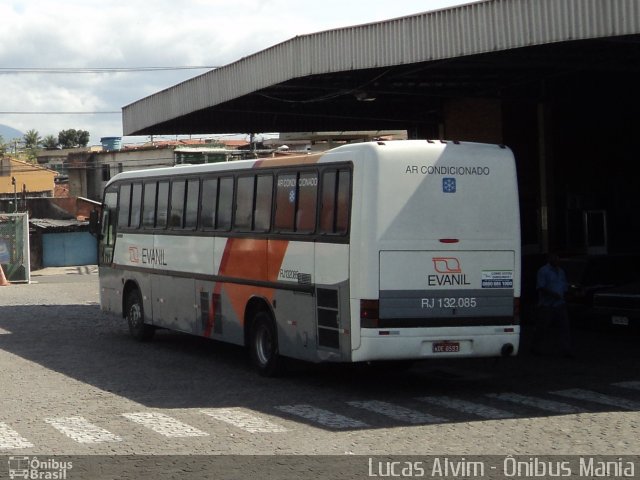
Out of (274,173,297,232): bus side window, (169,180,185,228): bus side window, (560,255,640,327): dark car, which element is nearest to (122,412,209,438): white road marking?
(274,173,297,232): bus side window

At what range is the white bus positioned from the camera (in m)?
13.4

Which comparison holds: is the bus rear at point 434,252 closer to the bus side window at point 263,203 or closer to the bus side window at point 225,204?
the bus side window at point 263,203

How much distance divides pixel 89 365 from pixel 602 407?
804 centimetres

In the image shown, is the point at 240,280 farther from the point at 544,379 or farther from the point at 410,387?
the point at 544,379

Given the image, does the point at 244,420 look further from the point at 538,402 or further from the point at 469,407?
the point at 538,402

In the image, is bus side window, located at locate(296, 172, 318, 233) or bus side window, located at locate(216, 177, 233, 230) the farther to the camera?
bus side window, located at locate(216, 177, 233, 230)

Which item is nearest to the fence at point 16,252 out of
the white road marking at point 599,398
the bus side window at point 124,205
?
the bus side window at point 124,205

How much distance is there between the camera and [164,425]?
38.6 feet

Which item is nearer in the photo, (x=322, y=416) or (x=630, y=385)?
(x=322, y=416)

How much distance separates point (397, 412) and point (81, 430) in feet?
11.5

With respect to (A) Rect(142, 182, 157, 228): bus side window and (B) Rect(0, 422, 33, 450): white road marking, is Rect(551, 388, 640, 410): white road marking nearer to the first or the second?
(B) Rect(0, 422, 33, 450): white road marking

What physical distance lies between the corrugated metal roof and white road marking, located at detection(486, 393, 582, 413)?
5.00 m

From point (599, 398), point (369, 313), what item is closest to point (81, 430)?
point (369, 313)

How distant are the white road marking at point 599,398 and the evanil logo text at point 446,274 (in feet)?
6.34
